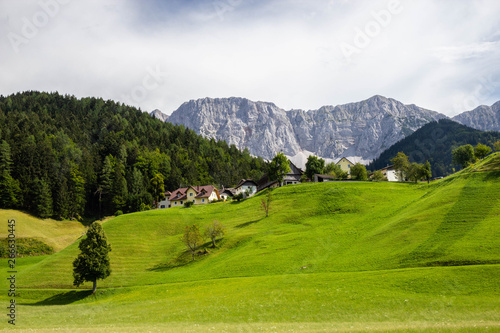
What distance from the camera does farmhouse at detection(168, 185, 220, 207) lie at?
130125 millimetres

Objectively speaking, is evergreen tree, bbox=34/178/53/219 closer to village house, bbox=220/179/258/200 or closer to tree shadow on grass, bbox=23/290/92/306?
village house, bbox=220/179/258/200

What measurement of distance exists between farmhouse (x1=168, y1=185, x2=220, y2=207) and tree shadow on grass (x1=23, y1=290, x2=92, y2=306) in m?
75.1

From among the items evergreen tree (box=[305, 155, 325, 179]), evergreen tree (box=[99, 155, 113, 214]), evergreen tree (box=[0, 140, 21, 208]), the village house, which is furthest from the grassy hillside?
evergreen tree (box=[305, 155, 325, 179])

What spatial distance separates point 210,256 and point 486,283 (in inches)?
1823

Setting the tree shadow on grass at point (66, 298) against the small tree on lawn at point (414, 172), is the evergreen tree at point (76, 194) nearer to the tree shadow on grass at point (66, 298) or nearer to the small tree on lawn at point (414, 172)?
the tree shadow on grass at point (66, 298)

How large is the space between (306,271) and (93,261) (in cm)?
3431

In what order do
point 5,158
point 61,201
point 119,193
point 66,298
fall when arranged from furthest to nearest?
point 119,193 < point 5,158 < point 61,201 < point 66,298

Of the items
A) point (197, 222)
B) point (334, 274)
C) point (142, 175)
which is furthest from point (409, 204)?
point (142, 175)

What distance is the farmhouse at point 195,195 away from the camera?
13012 cm

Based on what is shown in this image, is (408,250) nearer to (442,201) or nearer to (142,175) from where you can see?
(442,201)

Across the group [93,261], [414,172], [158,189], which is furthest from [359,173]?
[93,261]

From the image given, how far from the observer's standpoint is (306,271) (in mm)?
47562

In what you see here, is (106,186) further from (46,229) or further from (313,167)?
(313,167)

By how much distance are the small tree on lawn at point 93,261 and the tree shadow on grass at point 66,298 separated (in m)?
1.29
